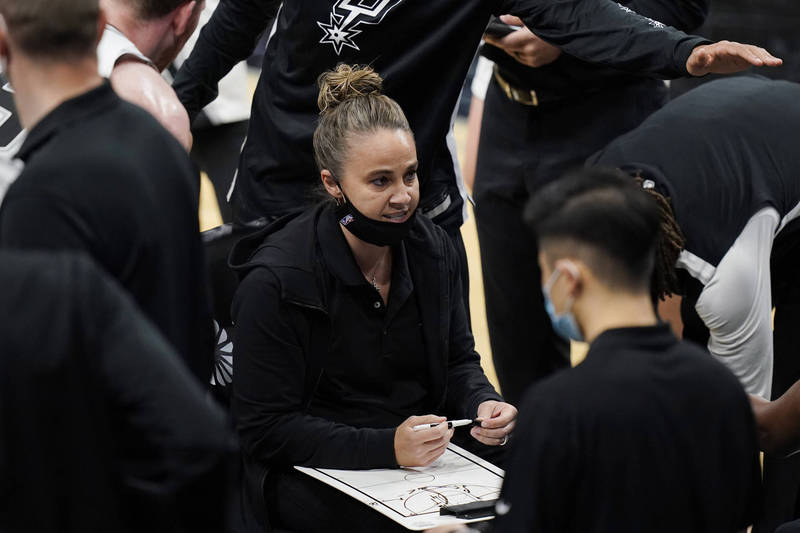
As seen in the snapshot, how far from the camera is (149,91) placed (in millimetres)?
2453

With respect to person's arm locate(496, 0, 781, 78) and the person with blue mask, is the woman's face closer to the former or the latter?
person's arm locate(496, 0, 781, 78)

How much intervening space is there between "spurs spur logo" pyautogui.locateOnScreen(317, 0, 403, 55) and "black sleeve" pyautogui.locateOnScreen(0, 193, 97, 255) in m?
1.50

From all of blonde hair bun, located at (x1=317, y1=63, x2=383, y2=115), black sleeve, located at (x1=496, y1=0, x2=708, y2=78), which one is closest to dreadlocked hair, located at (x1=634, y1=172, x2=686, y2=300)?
black sleeve, located at (x1=496, y1=0, x2=708, y2=78)

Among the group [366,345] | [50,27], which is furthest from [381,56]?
[50,27]

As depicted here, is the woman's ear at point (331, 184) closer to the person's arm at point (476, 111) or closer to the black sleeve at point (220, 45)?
the black sleeve at point (220, 45)

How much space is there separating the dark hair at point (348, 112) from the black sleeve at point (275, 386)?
34 cm

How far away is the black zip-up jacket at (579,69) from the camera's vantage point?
3.45 m

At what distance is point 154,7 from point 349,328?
0.86 metres

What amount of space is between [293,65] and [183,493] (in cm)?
181

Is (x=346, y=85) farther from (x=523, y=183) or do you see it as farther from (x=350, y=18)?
(x=523, y=183)

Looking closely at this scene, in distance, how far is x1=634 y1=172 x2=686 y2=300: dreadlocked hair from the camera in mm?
2840

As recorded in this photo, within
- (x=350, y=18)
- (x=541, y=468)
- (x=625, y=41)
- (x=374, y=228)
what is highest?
(x=350, y=18)

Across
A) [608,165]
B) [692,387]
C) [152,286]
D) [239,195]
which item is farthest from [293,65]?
[692,387]

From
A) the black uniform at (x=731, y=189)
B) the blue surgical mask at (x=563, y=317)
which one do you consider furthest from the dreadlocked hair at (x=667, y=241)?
the blue surgical mask at (x=563, y=317)
